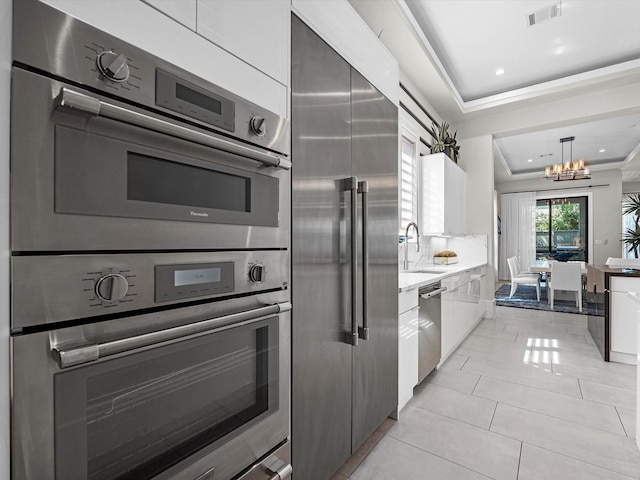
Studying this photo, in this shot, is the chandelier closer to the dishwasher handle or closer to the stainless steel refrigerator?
the dishwasher handle

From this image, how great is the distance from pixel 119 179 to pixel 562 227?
1141cm

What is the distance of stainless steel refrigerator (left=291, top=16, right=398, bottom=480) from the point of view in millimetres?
1331

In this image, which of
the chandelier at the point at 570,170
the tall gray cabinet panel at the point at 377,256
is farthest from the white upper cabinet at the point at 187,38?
the chandelier at the point at 570,170

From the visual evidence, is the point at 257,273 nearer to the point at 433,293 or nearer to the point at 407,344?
the point at 407,344

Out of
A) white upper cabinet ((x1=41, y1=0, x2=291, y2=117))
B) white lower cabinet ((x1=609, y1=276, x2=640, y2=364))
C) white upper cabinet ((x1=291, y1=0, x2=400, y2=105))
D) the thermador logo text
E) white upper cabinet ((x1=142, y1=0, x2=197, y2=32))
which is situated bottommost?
white lower cabinet ((x1=609, y1=276, x2=640, y2=364))

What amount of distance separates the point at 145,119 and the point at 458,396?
273cm

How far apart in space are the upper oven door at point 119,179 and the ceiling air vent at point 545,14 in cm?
326

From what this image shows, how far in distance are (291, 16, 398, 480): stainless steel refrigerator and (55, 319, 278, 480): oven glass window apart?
0.81 feet

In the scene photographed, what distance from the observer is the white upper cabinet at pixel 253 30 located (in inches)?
38.1

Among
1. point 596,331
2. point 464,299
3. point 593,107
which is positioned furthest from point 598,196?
point 464,299

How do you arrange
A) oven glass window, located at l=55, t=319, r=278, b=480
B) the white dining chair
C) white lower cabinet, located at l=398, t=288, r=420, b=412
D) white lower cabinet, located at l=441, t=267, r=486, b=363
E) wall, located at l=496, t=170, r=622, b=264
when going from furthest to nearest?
1. wall, located at l=496, t=170, r=622, b=264
2. the white dining chair
3. white lower cabinet, located at l=441, t=267, r=486, b=363
4. white lower cabinet, located at l=398, t=288, r=420, b=412
5. oven glass window, located at l=55, t=319, r=278, b=480

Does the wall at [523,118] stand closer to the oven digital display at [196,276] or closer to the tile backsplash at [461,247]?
the tile backsplash at [461,247]

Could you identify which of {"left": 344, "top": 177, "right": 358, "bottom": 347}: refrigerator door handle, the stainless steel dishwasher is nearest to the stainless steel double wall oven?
{"left": 344, "top": 177, "right": 358, "bottom": 347}: refrigerator door handle

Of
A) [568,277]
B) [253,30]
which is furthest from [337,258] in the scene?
[568,277]
